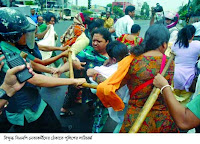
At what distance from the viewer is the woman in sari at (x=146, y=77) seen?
5.79 ft

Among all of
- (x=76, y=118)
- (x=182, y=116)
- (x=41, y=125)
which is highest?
(x=182, y=116)

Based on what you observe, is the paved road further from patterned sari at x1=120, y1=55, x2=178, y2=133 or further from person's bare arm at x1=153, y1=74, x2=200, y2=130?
person's bare arm at x1=153, y1=74, x2=200, y2=130

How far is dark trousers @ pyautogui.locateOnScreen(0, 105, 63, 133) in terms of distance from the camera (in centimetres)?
204

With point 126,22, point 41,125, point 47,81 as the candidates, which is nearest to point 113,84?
point 47,81

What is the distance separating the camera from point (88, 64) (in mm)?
2783

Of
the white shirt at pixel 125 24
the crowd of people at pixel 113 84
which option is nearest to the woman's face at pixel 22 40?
the crowd of people at pixel 113 84

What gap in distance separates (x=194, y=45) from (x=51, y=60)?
2.30m

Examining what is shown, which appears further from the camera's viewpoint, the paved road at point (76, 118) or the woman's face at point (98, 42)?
the paved road at point (76, 118)

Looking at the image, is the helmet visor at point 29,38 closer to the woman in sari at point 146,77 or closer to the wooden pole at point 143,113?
the woman in sari at point 146,77

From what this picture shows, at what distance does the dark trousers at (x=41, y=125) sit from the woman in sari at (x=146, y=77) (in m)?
0.68

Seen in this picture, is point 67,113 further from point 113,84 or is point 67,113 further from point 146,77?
point 146,77

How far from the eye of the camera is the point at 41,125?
2066mm

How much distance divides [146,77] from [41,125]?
1202mm
